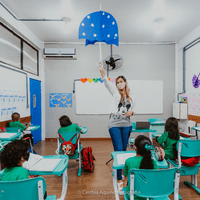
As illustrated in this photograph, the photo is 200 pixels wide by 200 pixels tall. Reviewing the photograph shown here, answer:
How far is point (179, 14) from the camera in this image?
3.33 m

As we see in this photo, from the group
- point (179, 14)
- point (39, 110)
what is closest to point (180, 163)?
point (179, 14)

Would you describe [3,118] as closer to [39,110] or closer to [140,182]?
[39,110]

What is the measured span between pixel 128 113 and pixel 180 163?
2.80 ft

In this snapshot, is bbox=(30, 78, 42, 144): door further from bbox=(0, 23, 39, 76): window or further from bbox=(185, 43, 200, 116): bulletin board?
bbox=(185, 43, 200, 116): bulletin board

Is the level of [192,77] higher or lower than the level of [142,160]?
higher

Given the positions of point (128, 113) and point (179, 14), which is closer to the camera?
point (128, 113)

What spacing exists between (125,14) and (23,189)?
3507 mm

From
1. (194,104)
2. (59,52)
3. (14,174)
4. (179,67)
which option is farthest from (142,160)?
(179,67)

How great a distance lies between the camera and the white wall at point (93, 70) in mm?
4930

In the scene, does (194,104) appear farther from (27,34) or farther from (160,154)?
(27,34)

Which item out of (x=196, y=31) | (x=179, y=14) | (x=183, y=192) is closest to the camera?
(x=183, y=192)

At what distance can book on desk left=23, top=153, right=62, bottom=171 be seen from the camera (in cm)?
122

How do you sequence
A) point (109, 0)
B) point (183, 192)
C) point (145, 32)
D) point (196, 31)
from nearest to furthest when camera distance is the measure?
point (183, 192), point (109, 0), point (196, 31), point (145, 32)

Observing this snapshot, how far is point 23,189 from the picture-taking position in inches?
38.6
